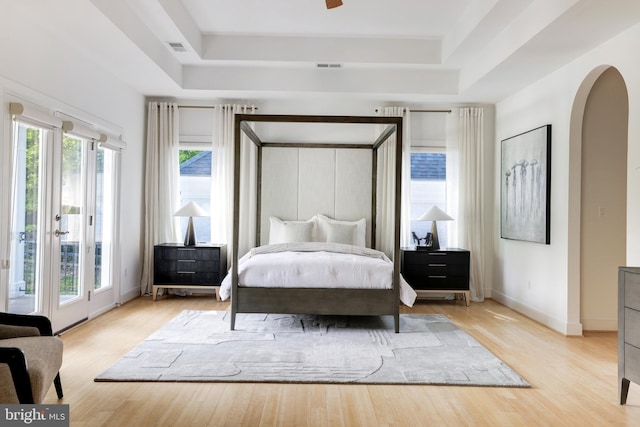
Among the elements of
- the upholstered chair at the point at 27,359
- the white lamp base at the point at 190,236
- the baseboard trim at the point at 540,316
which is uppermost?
the white lamp base at the point at 190,236

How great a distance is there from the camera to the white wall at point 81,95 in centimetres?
341

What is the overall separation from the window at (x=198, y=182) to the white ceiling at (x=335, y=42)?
31.3 inches

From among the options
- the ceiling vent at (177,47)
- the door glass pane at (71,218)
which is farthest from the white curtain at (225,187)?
the door glass pane at (71,218)

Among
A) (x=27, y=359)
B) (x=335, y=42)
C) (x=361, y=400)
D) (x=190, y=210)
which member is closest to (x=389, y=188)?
(x=335, y=42)

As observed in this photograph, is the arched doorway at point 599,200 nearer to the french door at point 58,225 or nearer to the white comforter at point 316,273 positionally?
the white comforter at point 316,273

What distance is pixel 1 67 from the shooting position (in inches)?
130

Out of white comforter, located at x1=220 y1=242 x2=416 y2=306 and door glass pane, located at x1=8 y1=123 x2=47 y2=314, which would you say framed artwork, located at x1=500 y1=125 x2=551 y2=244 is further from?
door glass pane, located at x1=8 y1=123 x2=47 y2=314

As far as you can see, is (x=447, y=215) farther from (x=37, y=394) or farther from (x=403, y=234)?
(x=37, y=394)

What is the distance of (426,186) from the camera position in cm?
639

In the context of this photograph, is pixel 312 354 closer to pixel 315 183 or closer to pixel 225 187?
pixel 315 183

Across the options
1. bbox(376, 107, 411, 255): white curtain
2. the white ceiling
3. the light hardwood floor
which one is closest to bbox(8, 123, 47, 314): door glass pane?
the light hardwood floor

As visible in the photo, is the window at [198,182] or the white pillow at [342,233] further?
the window at [198,182]

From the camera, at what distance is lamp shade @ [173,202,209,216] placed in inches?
227

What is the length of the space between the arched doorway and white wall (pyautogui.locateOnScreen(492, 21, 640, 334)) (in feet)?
0.08
